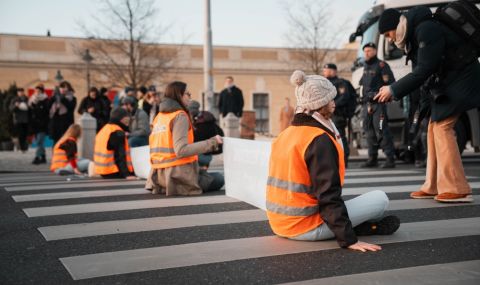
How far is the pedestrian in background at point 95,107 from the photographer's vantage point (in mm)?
14688

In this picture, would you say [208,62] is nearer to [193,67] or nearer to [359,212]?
[359,212]

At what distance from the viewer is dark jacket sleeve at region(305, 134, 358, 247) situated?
3705 mm

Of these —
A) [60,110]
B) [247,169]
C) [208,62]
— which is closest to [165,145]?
[247,169]

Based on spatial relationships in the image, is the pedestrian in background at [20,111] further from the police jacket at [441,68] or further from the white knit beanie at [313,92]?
the white knit beanie at [313,92]

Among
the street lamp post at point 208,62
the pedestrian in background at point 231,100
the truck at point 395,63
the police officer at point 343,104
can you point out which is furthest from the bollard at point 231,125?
the police officer at point 343,104

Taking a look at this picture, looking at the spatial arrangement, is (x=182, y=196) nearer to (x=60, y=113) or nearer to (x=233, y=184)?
(x=233, y=184)

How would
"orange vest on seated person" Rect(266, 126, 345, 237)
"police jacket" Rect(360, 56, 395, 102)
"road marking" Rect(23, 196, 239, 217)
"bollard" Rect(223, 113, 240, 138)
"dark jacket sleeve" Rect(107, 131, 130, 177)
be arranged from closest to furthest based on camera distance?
1. "orange vest on seated person" Rect(266, 126, 345, 237)
2. "road marking" Rect(23, 196, 239, 217)
3. "dark jacket sleeve" Rect(107, 131, 130, 177)
4. "police jacket" Rect(360, 56, 395, 102)
5. "bollard" Rect(223, 113, 240, 138)

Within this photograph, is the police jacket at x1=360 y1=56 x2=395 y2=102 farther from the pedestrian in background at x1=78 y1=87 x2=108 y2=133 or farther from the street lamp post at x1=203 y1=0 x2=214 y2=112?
the street lamp post at x1=203 y1=0 x2=214 y2=112

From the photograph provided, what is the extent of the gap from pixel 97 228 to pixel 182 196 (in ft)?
6.57

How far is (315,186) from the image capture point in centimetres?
380

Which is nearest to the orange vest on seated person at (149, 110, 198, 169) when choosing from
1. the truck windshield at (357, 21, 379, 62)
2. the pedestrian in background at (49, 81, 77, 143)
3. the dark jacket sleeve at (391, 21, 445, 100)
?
the dark jacket sleeve at (391, 21, 445, 100)

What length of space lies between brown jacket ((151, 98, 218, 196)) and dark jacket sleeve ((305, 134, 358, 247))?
267 cm

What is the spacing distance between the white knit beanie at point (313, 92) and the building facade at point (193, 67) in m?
26.6

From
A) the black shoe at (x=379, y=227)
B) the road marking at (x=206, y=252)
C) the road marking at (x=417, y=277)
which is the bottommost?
the road marking at (x=206, y=252)
